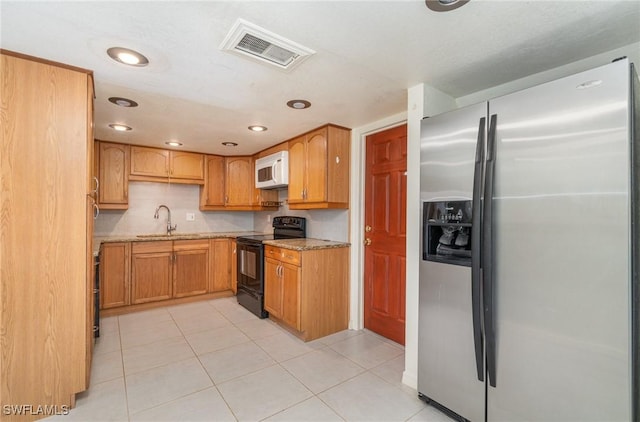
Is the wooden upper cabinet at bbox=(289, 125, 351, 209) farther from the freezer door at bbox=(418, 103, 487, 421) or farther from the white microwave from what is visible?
the freezer door at bbox=(418, 103, 487, 421)

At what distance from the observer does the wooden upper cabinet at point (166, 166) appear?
3.96 m

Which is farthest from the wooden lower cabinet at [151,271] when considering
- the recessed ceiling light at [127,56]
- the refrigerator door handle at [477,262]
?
the refrigerator door handle at [477,262]

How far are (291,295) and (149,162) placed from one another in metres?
2.76

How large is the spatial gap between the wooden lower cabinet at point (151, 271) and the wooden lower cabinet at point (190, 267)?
0.08 m

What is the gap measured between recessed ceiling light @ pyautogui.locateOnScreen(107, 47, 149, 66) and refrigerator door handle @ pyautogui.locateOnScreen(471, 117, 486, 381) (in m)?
2.01

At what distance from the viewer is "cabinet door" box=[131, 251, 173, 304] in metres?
3.71

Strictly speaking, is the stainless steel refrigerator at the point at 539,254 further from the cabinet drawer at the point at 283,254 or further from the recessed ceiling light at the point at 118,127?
the recessed ceiling light at the point at 118,127

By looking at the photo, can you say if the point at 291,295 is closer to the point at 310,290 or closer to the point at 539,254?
the point at 310,290

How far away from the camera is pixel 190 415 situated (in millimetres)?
1818

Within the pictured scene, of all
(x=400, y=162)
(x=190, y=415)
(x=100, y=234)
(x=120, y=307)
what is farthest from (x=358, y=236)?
(x=100, y=234)

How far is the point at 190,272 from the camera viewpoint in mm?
4090

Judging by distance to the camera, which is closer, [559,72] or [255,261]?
[559,72]

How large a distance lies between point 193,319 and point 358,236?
2.19 m

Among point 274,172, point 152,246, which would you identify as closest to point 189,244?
point 152,246
